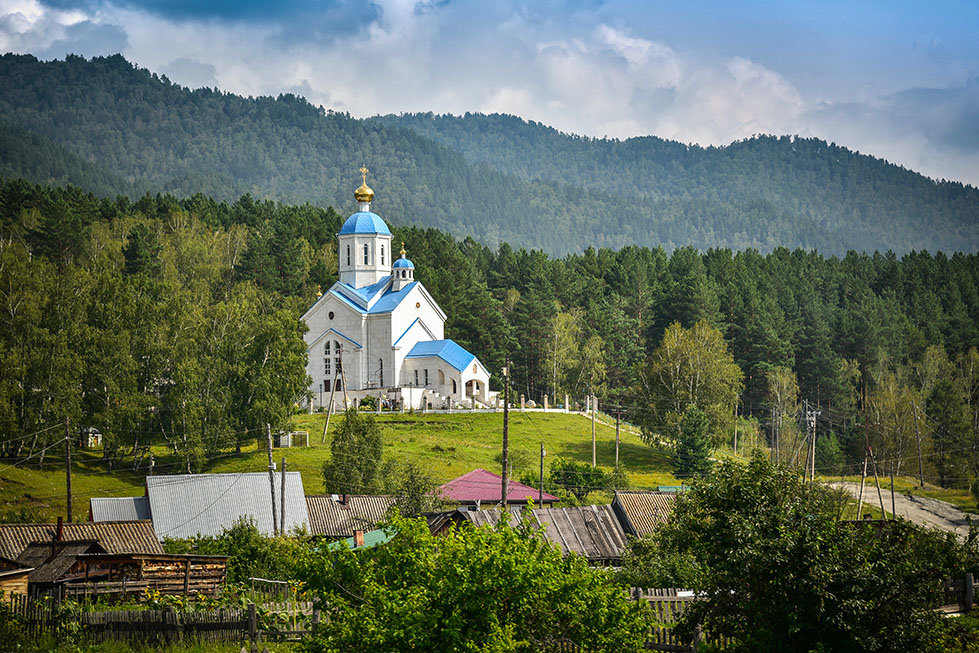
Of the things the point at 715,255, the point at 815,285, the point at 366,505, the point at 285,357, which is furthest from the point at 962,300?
the point at 366,505

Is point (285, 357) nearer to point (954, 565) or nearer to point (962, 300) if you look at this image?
point (954, 565)

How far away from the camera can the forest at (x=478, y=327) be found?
2212 inches

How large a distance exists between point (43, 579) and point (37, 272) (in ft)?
119

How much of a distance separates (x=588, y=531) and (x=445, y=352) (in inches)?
1603

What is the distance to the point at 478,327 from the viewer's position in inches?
3329

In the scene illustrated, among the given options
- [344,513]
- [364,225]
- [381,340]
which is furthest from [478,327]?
[344,513]

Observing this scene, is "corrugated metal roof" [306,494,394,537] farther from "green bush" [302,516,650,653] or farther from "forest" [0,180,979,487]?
"green bush" [302,516,650,653]

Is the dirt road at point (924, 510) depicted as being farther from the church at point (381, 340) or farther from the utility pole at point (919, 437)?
the church at point (381, 340)

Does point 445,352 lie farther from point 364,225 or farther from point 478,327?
point 364,225

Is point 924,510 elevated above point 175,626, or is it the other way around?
point 175,626

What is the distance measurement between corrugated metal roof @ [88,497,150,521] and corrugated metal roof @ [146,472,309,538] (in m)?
0.69

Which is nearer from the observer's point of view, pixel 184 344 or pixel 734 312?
pixel 184 344

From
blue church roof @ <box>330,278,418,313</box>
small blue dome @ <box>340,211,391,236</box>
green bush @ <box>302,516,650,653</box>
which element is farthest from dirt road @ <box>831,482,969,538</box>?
green bush @ <box>302,516,650,653</box>

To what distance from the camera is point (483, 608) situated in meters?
15.2
